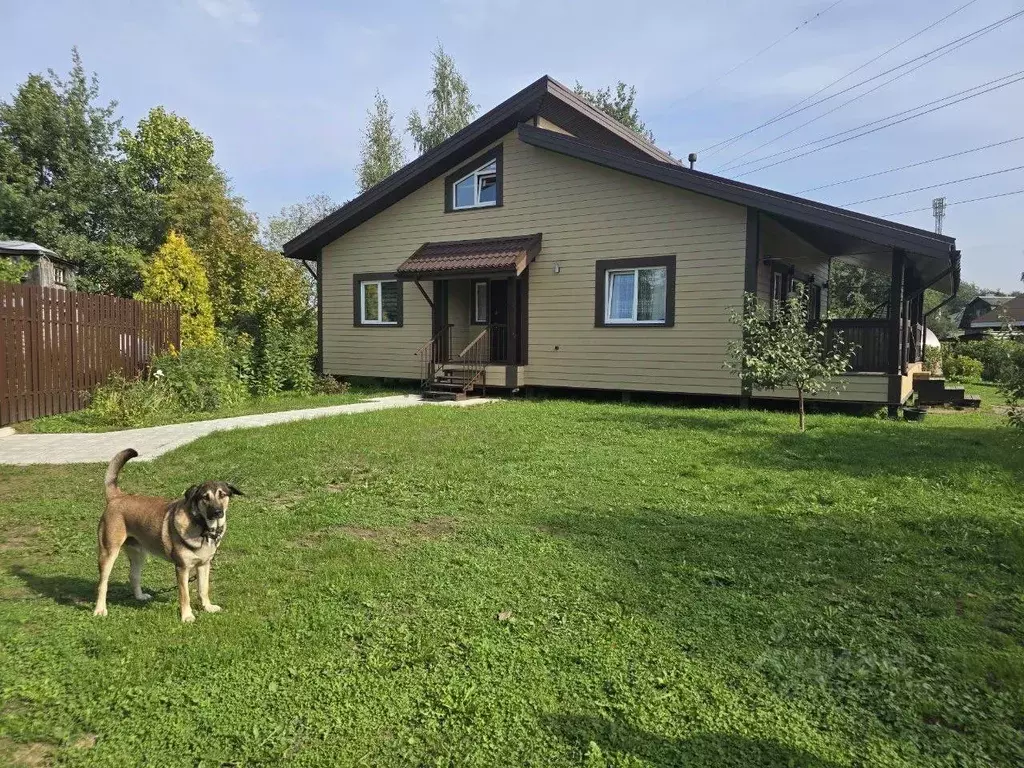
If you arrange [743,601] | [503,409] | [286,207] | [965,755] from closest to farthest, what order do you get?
1. [965,755]
2. [743,601]
3. [503,409]
4. [286,207]

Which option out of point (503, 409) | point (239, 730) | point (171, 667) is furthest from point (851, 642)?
point (503, 409)

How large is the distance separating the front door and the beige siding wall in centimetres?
97

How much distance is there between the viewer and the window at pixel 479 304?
50.6 feet

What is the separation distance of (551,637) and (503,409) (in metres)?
8.04

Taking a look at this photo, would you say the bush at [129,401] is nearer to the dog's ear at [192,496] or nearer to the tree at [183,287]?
the tree at [183,287]

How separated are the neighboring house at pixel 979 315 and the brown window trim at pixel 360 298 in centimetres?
4226

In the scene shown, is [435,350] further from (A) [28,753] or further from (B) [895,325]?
(A) [28,753]

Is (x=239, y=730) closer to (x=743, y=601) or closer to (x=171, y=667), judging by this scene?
(x=171, y=667)

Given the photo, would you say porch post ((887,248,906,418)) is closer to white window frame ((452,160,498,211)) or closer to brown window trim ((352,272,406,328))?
white window frame ((452,160,498,211))

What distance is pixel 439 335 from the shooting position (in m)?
14.6

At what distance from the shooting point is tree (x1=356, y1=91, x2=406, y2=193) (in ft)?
105

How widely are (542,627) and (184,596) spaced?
179cm

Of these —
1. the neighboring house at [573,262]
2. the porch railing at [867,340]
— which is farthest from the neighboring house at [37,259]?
the porch railing at [867,340]

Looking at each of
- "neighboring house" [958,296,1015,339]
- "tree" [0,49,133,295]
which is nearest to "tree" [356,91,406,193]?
"tree" [0,49,133,295]
